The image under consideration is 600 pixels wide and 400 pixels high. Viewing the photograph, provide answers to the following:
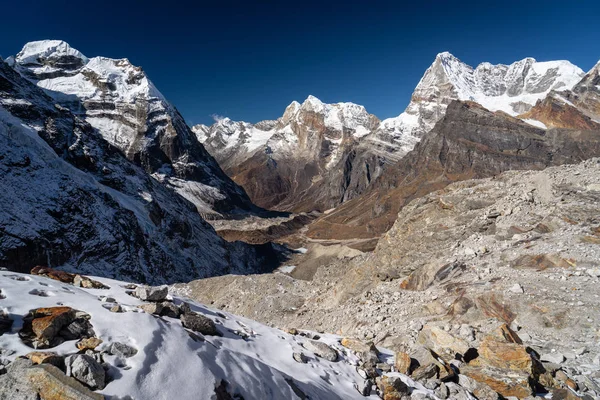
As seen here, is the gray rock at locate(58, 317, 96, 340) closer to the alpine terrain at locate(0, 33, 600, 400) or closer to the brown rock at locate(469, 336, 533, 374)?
the alpine terrain at locate(0, 33, 600, 400)

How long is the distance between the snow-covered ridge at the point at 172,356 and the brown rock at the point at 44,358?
0.81ft

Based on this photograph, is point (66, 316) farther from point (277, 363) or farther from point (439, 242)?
point (439, 242)

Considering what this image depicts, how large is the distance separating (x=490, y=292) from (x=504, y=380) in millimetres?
4440

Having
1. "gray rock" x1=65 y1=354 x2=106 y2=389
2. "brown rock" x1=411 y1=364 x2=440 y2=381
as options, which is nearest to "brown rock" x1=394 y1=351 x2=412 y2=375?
"brown rock" x1=411 y1=364 x2=440 y2=381

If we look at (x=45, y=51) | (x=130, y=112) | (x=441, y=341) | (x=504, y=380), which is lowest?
(x=441, y=341)

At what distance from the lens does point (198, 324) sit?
25.1ft

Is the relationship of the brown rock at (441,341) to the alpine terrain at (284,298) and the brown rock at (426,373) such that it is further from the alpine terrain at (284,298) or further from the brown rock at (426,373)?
the brown rock at (426,373)

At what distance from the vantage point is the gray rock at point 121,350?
5.29 meters

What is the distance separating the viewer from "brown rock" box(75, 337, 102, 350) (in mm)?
5371

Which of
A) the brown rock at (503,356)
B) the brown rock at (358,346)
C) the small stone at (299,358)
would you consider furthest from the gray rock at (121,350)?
the brown rock at (503,356)

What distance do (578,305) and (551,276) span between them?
6.19 feet

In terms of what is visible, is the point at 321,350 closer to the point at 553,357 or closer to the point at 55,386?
the point at 553,357

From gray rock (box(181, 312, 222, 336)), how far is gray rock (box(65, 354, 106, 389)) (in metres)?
2.74

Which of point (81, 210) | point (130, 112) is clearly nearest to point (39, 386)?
point (81, 210)
